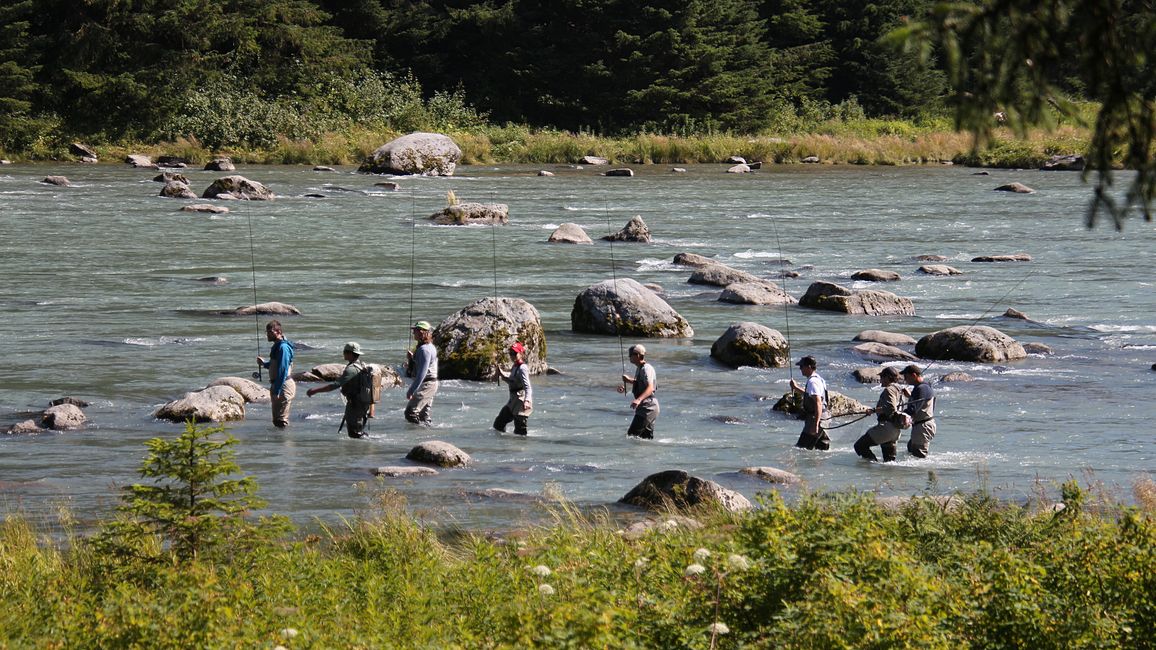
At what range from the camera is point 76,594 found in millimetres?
8453

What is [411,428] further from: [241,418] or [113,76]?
[113,76]

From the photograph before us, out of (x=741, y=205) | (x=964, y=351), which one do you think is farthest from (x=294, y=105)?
(x=964, y=351)

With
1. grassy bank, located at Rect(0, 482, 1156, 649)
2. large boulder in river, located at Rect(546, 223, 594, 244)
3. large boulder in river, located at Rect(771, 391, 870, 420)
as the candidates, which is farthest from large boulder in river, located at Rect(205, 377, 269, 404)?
large boulder in river, located at Rect(546, 223, 594, 244)

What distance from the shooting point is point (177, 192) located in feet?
138

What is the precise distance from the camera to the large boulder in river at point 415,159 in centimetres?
5259

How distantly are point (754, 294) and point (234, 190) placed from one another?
20858mm

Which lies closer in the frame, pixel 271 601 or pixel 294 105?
pixel 271 601

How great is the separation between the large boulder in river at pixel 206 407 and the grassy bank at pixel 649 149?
136ft

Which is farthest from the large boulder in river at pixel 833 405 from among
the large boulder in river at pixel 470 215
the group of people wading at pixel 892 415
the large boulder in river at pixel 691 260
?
the large boulder in river at pixel 470 215

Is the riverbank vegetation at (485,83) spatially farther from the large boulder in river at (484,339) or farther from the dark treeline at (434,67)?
the large boulder in river at (484,339)

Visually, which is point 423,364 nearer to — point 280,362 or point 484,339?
point 280,362

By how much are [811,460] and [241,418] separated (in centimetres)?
638

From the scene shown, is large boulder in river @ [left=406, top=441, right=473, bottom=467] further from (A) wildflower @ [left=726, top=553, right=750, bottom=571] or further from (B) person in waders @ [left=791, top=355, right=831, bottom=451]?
(A) wildflower @ [left=726, top=553, right=750, bottom=571]

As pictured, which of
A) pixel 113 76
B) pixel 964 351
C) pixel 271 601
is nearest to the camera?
pixel 271 601
